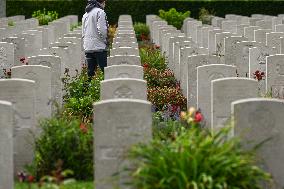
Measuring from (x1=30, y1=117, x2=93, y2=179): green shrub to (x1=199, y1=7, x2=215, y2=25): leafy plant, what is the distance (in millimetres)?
28521

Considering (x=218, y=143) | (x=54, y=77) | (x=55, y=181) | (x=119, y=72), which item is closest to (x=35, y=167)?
(x=55, y=181)

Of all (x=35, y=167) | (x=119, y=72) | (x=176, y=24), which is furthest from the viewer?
(x=176, y=24)

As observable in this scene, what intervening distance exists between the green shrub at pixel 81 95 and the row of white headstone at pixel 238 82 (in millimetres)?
1517

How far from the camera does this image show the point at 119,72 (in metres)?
15.1

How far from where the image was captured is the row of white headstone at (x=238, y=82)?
10.9 m

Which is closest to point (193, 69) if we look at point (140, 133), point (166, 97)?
point (166, 97)

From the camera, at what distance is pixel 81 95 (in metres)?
17.8

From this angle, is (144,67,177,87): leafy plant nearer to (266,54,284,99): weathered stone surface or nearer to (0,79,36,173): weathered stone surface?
(266,54,284,99): weathered stone surface

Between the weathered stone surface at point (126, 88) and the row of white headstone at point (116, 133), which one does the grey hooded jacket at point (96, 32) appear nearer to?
the weathered stone surface at point (126, 88)

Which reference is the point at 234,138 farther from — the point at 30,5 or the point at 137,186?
the point at 30,5

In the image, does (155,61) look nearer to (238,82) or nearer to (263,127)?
A: (238,82)

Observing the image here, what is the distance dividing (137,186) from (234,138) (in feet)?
3.76

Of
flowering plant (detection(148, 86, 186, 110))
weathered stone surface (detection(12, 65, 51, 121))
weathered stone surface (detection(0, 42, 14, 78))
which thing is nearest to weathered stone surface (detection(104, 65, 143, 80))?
weathered stone surface (detection(12, 65, 51, 121))

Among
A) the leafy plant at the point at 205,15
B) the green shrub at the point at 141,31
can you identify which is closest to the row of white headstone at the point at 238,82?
the green shrub at the point at 141,31
